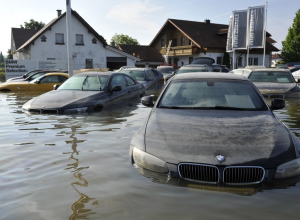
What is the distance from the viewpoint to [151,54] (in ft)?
156

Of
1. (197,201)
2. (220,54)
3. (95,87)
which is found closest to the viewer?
(197,201)

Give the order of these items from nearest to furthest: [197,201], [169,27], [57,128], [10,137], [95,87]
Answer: [197,201], [10,137], [57,128], [95,87], [169,27]

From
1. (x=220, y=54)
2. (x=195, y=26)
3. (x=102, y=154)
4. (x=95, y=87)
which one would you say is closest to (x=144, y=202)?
(x=102, y=154)

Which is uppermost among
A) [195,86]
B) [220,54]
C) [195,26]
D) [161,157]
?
[195,26]

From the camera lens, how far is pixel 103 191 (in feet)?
10.9

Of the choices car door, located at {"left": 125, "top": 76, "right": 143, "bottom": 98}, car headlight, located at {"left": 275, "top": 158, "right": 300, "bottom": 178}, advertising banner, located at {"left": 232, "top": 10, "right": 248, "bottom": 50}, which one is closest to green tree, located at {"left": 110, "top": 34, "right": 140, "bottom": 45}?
advertising banner, located at {"left": 232, "top": 10, "right": 248, "bottom": 50}

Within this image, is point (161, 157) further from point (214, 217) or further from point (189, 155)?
point (214, 217)

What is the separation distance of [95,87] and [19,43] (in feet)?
143

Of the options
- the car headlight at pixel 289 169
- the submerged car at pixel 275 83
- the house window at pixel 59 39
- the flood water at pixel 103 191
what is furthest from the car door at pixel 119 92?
the house window at pixel 59 39

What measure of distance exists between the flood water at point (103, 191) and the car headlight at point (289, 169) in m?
0.11

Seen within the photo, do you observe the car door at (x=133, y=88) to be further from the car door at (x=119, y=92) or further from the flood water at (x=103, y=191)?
the flood water at (x=103, y=191)

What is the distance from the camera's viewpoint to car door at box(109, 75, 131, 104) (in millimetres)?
9505

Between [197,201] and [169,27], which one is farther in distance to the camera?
[169,27]

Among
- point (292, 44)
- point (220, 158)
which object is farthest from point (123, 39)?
point (220, 158)
